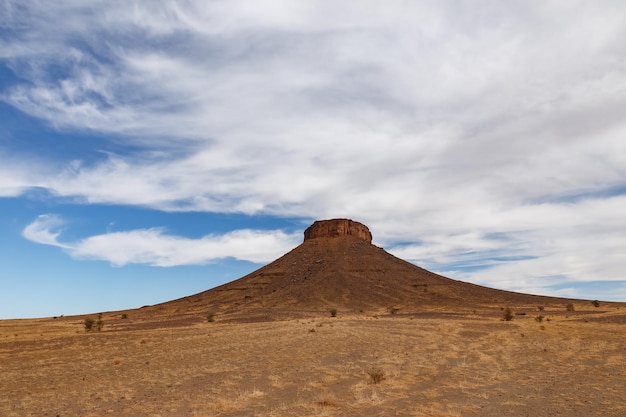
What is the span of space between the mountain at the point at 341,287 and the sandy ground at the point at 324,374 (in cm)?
4431

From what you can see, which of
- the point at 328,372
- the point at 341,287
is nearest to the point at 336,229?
the point at 341,287

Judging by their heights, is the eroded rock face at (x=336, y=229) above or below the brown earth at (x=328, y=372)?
above

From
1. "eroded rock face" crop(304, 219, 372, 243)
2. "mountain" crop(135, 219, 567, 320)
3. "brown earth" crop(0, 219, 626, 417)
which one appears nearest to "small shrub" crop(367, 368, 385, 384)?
"brown earth" crop(0, 219, 626, 417)

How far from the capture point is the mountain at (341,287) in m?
83.2

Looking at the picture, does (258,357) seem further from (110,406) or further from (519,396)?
(519,396)

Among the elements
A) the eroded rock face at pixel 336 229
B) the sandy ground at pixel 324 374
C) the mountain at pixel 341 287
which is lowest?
the sandy ground at pixel 324 374

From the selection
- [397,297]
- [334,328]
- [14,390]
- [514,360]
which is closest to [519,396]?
[514,360]

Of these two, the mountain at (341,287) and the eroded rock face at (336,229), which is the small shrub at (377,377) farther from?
the eroded rock face at (336,229)

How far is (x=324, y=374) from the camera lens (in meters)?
19.6

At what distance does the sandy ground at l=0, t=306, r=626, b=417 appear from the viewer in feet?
47.6

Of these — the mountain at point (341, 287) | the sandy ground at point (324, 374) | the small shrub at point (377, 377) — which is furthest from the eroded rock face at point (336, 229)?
the small shrub at point (377, 377)

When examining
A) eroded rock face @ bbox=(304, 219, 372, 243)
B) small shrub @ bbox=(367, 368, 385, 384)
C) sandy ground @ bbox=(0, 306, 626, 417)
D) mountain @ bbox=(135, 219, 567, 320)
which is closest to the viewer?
sandy ground @ bbox=(0, 306, 626, 417)

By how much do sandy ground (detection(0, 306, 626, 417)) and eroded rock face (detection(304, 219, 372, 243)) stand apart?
3699 inches

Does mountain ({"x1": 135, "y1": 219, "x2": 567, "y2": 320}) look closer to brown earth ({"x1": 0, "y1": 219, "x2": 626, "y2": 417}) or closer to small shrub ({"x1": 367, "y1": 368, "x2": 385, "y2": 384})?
brown earth ({"x1": 0, "y1": 219, "x2": 626, "y2": 417})
